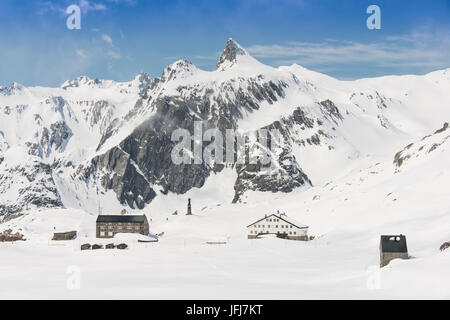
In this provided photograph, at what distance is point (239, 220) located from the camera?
163 meters

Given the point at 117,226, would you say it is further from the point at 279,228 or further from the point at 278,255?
the point at 278,255

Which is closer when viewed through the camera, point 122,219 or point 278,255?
point 278,255

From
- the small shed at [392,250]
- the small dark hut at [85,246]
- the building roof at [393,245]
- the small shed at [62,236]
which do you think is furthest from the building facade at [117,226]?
the small shed at [392,250]

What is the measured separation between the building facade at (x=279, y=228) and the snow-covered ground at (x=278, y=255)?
3.90 meters

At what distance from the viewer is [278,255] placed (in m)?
93.7

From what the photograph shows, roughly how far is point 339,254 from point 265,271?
19471 mm

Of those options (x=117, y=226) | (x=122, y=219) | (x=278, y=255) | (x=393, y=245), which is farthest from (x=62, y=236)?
(x=393, y=245)

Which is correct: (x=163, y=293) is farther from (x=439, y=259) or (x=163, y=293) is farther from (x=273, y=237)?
(x=273, y=237)

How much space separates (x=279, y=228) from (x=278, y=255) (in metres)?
39.1

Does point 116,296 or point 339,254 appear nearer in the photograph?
point 116,296

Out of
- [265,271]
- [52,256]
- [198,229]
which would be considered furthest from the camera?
[198,229]

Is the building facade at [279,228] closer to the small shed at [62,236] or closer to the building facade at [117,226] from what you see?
the building facade at [117,226]
